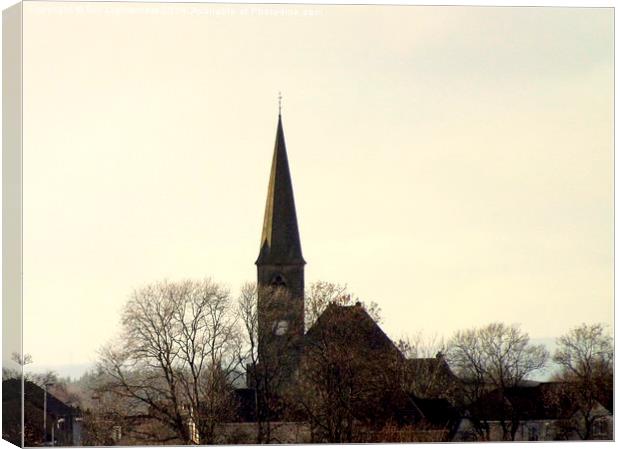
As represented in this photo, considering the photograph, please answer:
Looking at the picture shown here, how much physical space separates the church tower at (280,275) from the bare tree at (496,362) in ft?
12.7

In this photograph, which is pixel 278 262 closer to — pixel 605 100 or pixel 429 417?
pixel 429 417

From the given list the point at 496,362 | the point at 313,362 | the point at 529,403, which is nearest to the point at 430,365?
the point at 496,362

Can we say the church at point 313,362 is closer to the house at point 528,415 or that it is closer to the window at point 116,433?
the house at point 528,415

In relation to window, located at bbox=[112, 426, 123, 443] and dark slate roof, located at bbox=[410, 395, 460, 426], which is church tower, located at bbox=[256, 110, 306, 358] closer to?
dark slate roof, located at bbox=[410, 395, 460, 426]

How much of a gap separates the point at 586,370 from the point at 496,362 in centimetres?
273

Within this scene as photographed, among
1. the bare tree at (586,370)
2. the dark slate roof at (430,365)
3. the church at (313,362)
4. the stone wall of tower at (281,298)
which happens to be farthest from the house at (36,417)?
the bare tree at (586,370)

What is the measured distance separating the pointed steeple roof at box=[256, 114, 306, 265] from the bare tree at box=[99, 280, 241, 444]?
2.08 meters

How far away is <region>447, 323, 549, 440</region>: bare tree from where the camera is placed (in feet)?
130

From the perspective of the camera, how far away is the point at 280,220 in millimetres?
45031

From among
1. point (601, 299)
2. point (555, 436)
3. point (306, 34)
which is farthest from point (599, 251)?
point (306, 34)

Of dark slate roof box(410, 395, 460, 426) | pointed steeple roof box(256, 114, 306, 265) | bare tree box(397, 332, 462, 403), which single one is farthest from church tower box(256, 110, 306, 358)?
dark slate roof box(410, 395, 460, 426)

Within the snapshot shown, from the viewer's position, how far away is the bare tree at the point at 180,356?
3966 centimetres

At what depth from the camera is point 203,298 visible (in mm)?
40156

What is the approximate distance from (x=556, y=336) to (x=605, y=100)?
4693 mm
